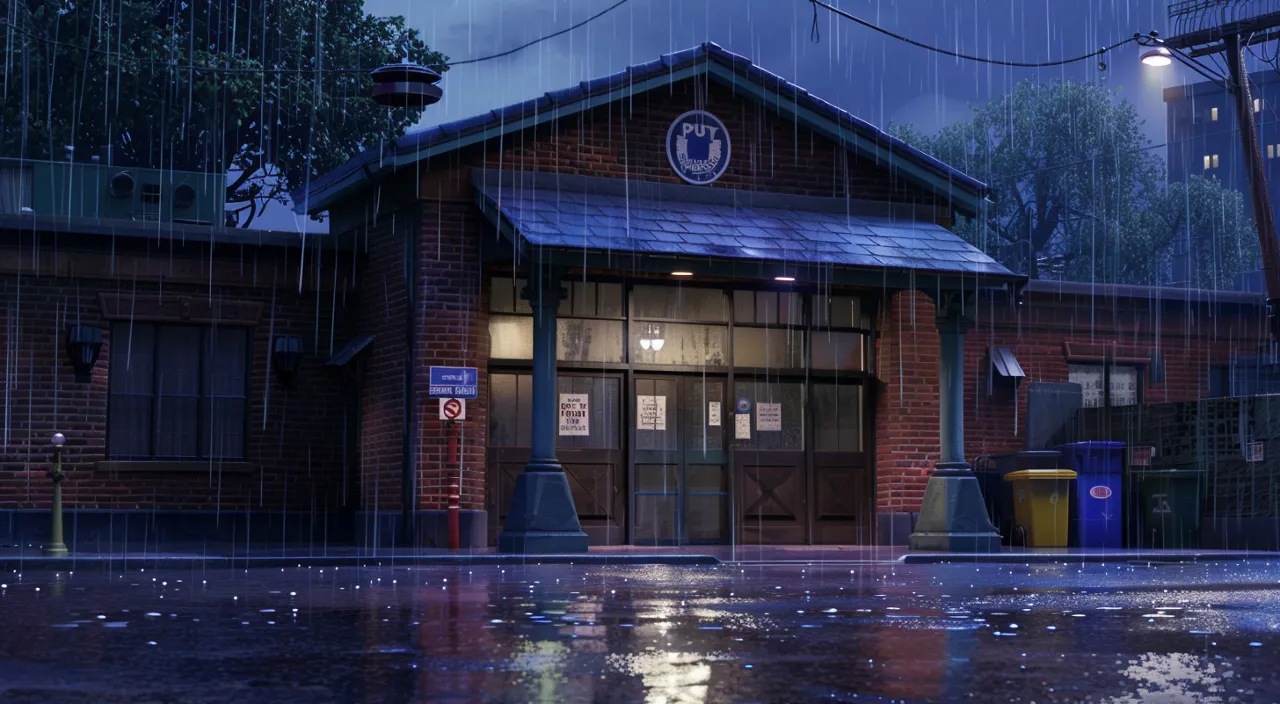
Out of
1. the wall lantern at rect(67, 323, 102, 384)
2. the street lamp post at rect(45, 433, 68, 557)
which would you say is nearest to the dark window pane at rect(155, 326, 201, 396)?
the wall lantern at rect(67, 323, 102, 384)

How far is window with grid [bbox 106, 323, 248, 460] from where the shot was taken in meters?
21.0

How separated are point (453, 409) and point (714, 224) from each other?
3905mm

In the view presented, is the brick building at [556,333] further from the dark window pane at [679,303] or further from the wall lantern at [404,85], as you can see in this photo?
the wall lantern at [404,85]

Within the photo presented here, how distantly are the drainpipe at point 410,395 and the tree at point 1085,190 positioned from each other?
45594 mm

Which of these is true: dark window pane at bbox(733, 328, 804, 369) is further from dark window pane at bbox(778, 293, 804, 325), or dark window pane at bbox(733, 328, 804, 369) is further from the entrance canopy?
the entrance canopy

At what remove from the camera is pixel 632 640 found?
26.1 feet

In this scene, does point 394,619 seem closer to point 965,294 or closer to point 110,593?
point 110,593

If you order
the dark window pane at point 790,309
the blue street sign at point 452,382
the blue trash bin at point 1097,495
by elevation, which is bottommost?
the blue trash bin at point 1097,495

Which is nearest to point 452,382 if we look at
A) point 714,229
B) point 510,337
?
point 510,337

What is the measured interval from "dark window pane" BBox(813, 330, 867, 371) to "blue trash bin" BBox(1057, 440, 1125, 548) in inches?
117

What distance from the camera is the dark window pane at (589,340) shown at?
21297mm

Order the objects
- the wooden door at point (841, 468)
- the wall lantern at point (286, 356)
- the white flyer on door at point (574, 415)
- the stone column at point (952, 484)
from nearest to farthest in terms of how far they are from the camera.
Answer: the stone column at point (952, 484) < the white flyer on door at point (574, 415) < the wall lantern at point (286, 356) < the wooden door at point (841, 468)

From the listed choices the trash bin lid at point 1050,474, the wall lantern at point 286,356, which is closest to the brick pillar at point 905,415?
the trash bin lid at point 1050,474

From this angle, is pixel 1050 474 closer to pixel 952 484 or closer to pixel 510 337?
pixel 952 484
